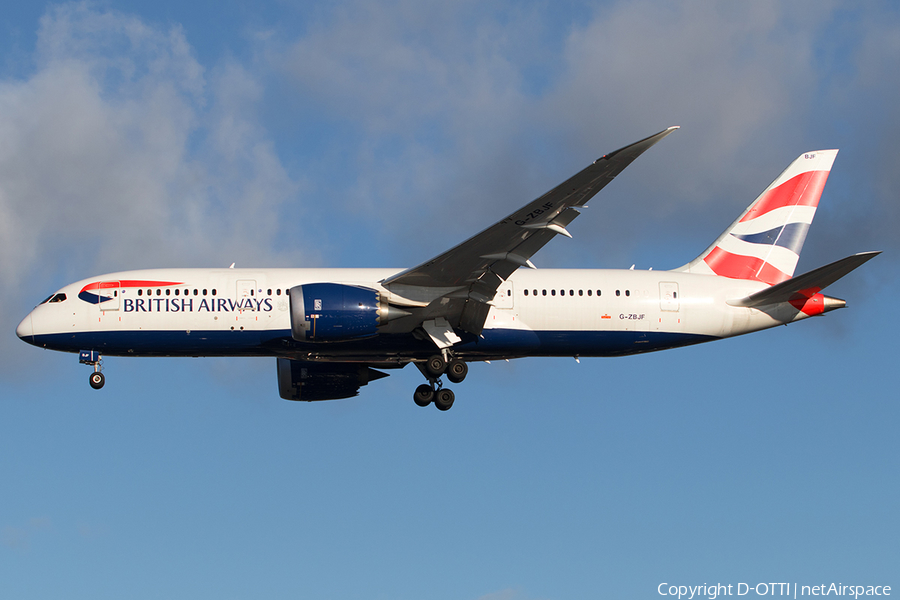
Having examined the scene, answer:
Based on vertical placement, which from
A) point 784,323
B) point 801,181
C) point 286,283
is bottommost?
point 784,323

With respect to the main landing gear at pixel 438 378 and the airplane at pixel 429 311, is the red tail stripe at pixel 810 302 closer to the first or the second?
the airplane at pixel 429 311

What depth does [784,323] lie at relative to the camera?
34.8m

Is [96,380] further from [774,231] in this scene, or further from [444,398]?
[774,231]

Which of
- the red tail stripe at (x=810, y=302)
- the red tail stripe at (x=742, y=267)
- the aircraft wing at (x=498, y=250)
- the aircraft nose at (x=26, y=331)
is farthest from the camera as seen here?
the red tail stripe at (x=742, y=267)

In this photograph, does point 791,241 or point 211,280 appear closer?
point 211,280

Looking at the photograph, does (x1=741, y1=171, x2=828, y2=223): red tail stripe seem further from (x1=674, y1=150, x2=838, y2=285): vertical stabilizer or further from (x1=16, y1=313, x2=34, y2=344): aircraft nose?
(x1=16, y1=313, x2=34, y2=344): aircraft nose

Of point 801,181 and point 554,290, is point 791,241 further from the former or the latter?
point 554,290

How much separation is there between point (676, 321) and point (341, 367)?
39.9 ft

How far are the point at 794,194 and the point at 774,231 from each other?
1935mm

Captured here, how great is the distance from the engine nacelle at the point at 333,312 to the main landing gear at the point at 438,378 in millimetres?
3117

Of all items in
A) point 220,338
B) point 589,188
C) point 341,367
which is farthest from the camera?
point 341,367

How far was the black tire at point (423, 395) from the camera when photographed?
1378 inches

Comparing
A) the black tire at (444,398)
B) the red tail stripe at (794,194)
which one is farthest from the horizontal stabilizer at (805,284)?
the black tire at (444,398)

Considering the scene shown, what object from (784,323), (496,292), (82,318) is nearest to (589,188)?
(496,292)
